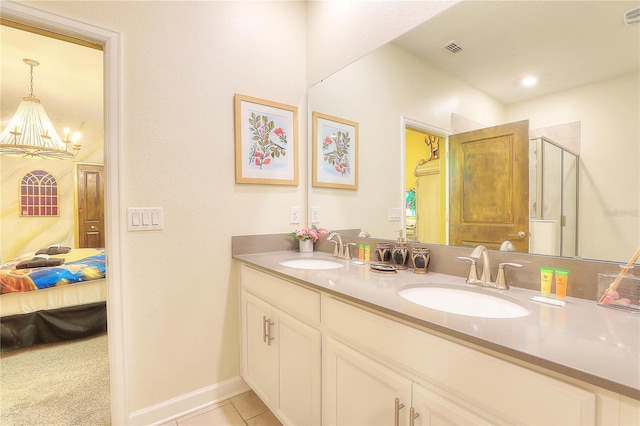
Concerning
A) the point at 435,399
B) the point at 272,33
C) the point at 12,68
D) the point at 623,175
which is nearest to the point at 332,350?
the point at 435,399

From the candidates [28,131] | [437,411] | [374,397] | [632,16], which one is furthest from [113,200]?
[28,131]

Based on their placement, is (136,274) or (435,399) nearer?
(435,399)

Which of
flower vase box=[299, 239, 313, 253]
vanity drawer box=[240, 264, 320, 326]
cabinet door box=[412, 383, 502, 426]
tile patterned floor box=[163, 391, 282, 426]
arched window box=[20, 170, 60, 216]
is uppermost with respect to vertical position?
arched window box=[20, 170, 60, 216]

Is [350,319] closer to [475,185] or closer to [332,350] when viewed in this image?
[332,350]

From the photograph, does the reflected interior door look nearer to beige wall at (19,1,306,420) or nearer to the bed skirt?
beige wall at (19,1,306,420)

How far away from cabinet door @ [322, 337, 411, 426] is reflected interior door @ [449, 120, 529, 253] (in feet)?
2.25

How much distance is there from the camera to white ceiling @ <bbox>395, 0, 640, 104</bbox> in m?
0.88

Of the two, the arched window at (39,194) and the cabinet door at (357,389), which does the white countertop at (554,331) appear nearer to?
the cabinet door at (357,389)

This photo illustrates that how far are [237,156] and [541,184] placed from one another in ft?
5.06

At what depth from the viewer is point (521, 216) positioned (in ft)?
3.61

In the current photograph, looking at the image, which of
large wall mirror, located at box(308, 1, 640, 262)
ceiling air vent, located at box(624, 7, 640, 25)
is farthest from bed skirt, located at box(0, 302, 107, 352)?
ceiling air vent, located at box(624, 7, 640, 25)

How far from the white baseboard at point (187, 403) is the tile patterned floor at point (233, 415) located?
3 cm

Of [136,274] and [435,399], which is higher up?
[136,274]

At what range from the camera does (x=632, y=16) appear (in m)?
0.85
